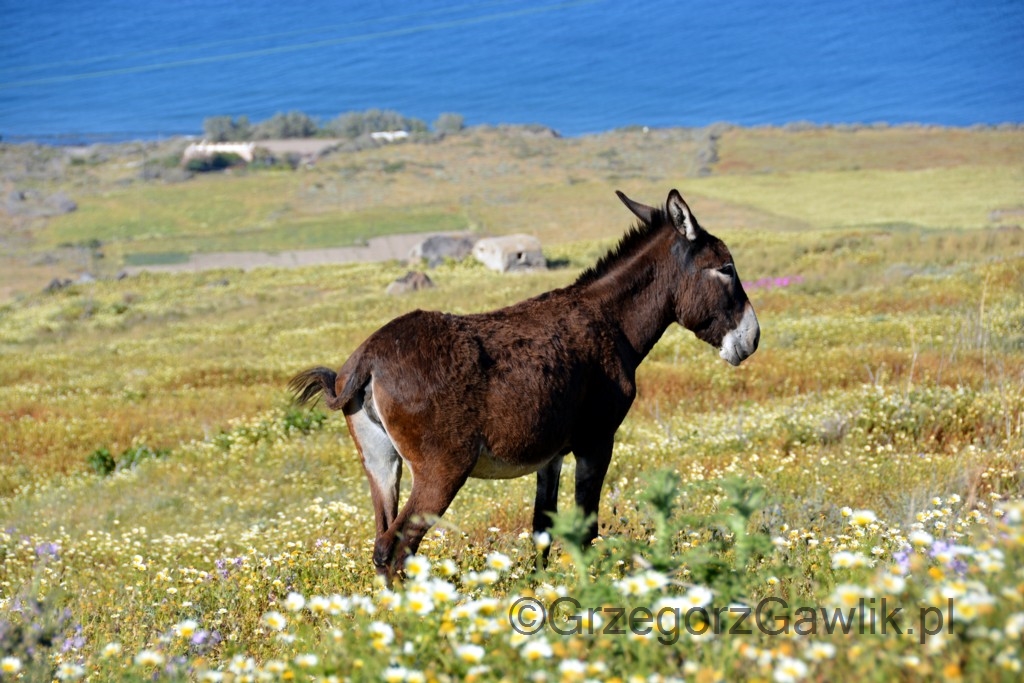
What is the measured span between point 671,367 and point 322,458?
6474mm

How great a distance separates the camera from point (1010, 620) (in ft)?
9.46

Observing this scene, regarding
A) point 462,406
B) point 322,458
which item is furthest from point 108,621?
point 322,458

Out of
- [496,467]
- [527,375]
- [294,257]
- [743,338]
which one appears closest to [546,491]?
[496,467]

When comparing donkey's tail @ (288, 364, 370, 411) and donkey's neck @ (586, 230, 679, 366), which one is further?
donkey's neck @ (586, 230, 679, 366)

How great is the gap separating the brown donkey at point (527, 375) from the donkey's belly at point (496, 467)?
1 cm

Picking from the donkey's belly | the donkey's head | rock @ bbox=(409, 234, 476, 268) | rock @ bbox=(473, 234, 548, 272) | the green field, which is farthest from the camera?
rock @ bbox=(409, 234, 476, 268)

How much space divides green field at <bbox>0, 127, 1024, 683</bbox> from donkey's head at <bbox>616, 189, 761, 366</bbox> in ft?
3.73

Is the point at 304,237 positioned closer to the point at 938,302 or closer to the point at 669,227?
the point at 938,302

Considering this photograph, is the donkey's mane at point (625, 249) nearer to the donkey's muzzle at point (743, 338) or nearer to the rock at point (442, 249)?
the donkey's muzzle at point (743, 338)

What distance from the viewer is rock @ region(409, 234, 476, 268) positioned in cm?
4672

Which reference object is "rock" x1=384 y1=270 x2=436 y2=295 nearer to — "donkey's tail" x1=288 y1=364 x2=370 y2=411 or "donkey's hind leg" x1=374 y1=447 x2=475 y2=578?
"donkey's tail" x1=288 y1=364 x2=370 y2=411

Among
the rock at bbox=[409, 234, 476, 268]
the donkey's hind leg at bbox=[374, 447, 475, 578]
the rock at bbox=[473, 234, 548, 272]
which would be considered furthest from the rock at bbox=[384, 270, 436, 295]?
the donkey's hind leg at bbox=[374, 447, 475, 578]

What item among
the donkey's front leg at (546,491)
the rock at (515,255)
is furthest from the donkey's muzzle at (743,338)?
the rock at (515,255)

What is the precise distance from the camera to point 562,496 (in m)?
9.52
